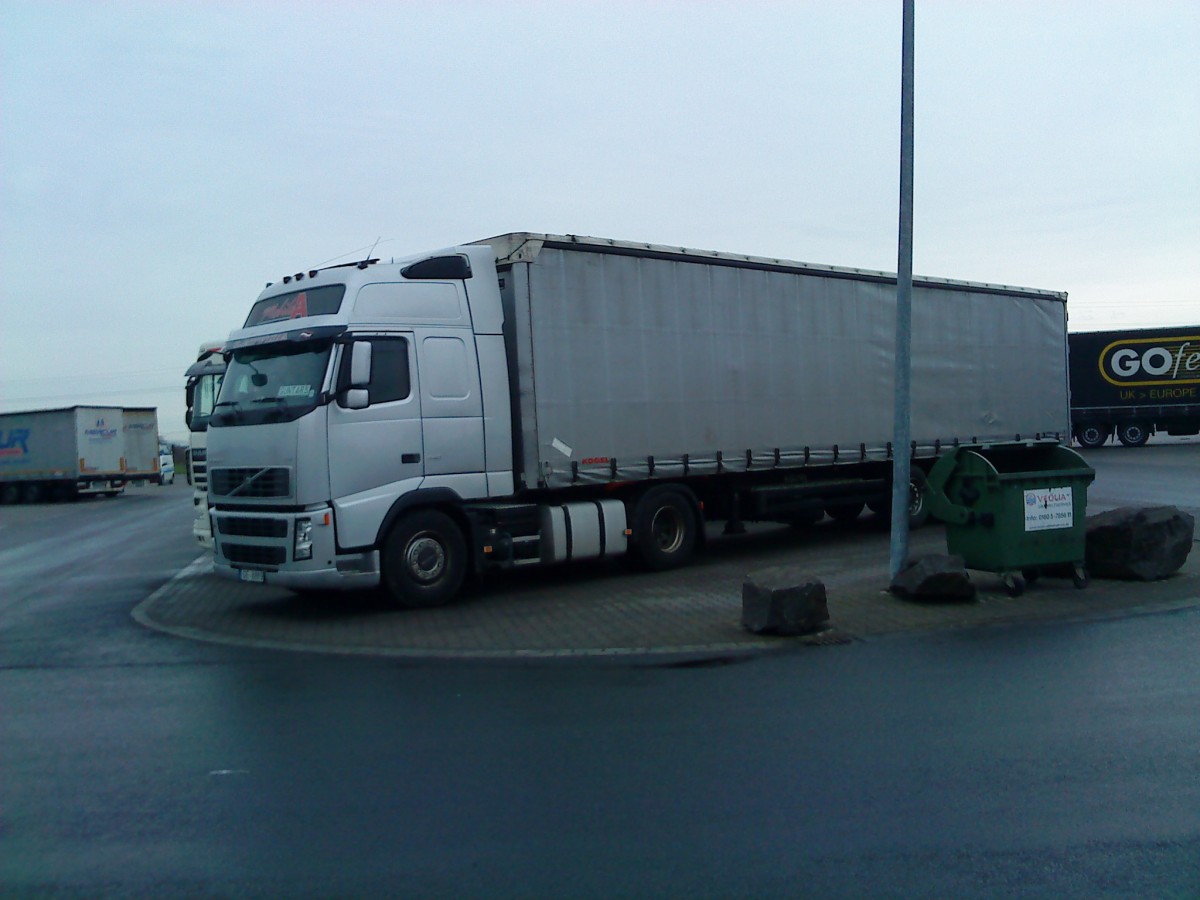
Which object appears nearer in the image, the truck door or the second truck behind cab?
the truck door

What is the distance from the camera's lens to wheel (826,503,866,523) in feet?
55.9

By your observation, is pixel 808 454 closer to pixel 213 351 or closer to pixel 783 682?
pixel 783 682

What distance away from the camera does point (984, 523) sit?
464 inches

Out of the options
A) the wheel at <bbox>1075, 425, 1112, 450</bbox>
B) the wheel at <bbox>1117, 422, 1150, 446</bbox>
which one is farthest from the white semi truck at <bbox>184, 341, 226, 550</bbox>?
the wheel at <bbox>1117, 422, 1150, 446</bbox>

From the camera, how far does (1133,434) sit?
145 feet

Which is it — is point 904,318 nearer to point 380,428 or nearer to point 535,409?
point 535,409

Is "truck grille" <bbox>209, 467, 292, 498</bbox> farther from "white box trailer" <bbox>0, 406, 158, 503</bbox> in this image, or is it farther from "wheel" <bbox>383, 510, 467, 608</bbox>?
"white box trailer" <bbox>0, 406, 158, 503</bbox>

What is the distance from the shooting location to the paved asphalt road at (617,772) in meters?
4.73

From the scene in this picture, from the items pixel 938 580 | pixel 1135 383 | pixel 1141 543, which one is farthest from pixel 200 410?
pixel 1135 383

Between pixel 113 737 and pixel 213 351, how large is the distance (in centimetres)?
1144

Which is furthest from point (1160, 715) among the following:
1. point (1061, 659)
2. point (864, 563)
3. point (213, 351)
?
point (213, 351)

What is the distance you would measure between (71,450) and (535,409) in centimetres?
3605

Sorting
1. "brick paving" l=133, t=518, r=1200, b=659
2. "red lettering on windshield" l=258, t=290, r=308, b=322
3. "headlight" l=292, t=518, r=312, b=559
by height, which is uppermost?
"red lettering on windshield" l=258, t=290, r=308, b=322

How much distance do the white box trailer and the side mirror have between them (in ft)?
118
